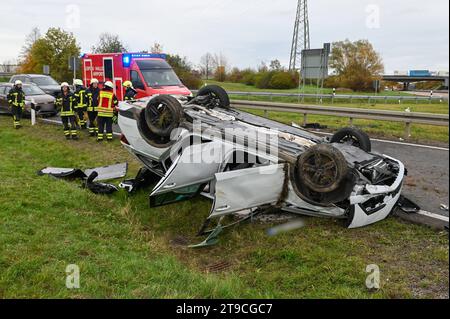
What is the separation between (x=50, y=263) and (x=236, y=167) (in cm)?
205

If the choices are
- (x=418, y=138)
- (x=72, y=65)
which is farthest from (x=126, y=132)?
(x=72, y=65)

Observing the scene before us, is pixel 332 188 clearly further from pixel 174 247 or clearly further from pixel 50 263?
pixel 50 263

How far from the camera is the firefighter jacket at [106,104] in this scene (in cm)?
976

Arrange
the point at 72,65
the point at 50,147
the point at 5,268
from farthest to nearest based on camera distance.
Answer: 1. the point at 72,65
2. the point at 50,147
3. the point at 5,268

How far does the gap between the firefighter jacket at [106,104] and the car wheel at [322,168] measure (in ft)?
21.7

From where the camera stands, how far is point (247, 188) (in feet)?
13.4

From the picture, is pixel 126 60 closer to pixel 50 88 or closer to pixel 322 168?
pixel 50 88

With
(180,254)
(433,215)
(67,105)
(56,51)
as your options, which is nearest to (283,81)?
(56,51)

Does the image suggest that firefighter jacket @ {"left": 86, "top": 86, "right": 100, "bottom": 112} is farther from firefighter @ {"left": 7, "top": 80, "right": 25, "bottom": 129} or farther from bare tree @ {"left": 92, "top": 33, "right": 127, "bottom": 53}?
bare tree @ {"left": 92, "top": 33, "right": 127, "bottom": 53}

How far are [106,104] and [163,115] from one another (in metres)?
5.13

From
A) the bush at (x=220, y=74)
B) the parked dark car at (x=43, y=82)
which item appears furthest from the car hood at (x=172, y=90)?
the bush at (x=220, y=74)

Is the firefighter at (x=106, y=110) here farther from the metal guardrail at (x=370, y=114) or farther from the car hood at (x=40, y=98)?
the car hood at (x=40, y=98)

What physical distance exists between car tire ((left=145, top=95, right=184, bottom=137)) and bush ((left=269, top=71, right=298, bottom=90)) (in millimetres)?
29047
